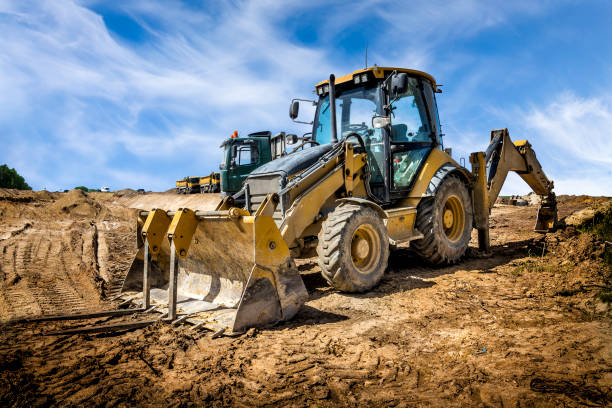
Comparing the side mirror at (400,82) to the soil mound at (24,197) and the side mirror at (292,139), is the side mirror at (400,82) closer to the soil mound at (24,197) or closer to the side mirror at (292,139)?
the side mirror at (292,139)

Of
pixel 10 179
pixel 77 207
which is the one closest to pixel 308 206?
pixel 77 207

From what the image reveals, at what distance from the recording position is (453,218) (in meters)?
7.61

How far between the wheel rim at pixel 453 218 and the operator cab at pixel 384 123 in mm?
1060

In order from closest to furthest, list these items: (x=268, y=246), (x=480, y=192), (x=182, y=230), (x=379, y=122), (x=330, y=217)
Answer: (x=268, y=246) < (x=182, y=230) < (x=330, y=217) < (x=379, y=122) < (x=480, y=192)

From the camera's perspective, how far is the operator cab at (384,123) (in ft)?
21.4

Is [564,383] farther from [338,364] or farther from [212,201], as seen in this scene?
[212,201]

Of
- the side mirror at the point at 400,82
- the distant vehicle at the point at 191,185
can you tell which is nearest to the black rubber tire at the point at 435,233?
the side mirror at the point at 400,82

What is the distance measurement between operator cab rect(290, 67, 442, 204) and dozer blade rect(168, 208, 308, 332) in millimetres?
2718

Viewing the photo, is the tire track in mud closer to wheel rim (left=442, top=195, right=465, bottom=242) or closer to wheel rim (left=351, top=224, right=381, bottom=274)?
wheel rim (left=351, top=224, right=381, bottom=274)

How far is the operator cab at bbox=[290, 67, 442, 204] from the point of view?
6.54m

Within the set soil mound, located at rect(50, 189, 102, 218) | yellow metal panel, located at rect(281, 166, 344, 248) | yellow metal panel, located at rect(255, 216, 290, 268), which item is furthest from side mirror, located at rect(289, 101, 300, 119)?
soil mound, located at rect(50, 189, 102, 218)

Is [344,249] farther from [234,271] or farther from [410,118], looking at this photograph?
[410,118]

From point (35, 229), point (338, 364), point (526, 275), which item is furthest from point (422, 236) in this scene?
point (35, 229)

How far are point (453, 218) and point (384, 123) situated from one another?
2.65 meters
